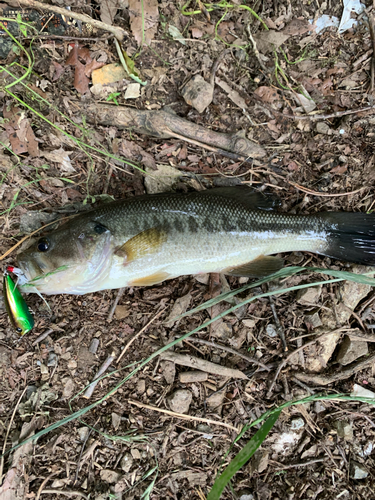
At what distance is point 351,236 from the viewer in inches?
127

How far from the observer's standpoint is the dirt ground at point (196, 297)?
3.17 metres

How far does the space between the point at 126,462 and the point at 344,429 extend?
2269 millimetres

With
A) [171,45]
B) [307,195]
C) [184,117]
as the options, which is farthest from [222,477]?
[171,45]

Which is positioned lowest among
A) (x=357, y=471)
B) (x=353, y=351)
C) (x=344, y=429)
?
(x=357, y=471)

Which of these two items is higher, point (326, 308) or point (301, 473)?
point (326, 308)

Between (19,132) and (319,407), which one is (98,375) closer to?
(319,407)

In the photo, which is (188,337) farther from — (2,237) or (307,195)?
(2,237)

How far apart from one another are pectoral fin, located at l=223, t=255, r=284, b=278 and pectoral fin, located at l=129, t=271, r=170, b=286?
64 cm

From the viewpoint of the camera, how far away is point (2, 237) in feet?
10.6

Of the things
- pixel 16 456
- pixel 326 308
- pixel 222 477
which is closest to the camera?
pixel 222 477

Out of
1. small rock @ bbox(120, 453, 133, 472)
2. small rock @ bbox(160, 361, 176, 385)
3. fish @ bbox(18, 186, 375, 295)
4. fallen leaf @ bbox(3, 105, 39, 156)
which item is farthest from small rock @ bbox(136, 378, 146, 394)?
fallen leaf @ bbox(3, 105, 39, 156)

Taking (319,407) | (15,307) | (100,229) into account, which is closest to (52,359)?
(15,307)

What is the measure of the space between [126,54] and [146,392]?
3.49m

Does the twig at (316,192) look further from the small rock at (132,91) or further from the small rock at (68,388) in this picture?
the small rock at (68,388)
